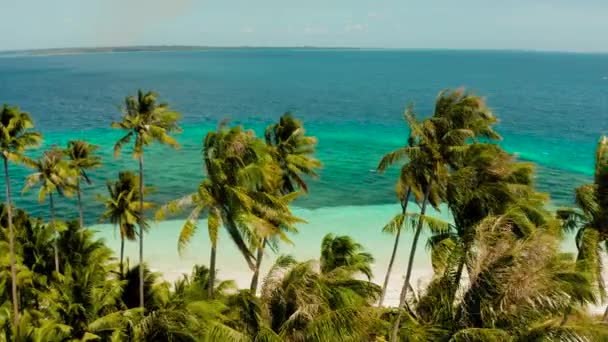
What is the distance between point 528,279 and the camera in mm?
10398

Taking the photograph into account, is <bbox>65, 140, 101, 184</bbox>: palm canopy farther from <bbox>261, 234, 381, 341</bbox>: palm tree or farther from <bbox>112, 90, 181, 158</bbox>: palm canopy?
<bbox>261, 234, 381, 341</bbox>: palm tree

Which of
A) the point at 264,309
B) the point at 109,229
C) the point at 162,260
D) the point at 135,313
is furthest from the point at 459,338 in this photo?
the point at 109,229

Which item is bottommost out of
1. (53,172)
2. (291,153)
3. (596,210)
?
(53,172)

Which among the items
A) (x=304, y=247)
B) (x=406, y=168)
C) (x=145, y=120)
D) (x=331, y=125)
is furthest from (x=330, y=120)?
(x=406, y=168)

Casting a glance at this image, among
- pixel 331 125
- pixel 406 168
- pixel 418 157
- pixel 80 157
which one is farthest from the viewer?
pixel 331 125

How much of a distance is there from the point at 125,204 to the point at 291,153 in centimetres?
828

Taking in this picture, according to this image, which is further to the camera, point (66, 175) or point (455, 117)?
point (66, 175)

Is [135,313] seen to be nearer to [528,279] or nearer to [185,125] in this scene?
[528,279]

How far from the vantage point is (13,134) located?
1709 cm

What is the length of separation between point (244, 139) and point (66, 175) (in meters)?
11.2

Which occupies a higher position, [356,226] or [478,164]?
[478,164]

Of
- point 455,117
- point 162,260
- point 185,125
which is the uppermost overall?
point 455,117

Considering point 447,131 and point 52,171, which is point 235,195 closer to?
point 447,131

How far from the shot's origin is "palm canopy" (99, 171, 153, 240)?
2180cm
